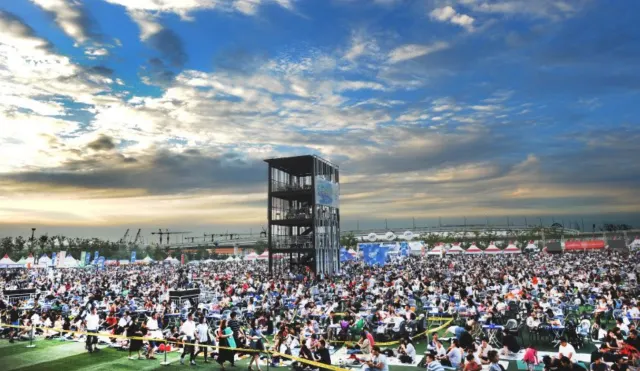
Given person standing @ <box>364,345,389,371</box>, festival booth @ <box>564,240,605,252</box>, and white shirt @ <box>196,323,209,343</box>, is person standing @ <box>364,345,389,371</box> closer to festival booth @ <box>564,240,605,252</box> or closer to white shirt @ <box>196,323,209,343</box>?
white shirt @ <box>196,323,209,343</box>

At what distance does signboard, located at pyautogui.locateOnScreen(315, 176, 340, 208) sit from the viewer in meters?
49.4

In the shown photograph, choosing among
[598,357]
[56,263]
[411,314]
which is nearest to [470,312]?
[411,314]

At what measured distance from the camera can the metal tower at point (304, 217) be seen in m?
48.3

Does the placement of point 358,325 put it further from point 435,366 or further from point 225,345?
point 435,366

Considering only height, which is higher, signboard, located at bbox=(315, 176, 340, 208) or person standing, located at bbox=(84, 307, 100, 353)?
signboard, located at bbox=(315, 176, 340, 208)

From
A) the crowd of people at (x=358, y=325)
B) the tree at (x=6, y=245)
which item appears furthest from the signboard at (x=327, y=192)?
the tree at (x=6, y=245)

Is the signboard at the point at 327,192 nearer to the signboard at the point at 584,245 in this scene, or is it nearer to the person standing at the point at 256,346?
the person standing at the point at 256,346

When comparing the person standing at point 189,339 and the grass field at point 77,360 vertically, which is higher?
the person standing at point 189,339

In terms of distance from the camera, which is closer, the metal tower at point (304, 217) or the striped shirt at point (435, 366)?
the striped shirt at point (435, 366)

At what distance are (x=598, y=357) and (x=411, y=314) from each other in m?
8.11

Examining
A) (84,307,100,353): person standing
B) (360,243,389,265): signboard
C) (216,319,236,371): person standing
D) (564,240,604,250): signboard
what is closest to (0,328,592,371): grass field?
(84,307,100,353): person standing

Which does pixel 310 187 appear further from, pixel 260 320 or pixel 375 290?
pixel 260 320

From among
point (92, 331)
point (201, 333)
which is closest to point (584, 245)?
point (201, 333)

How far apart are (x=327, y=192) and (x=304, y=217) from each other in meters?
5.10
